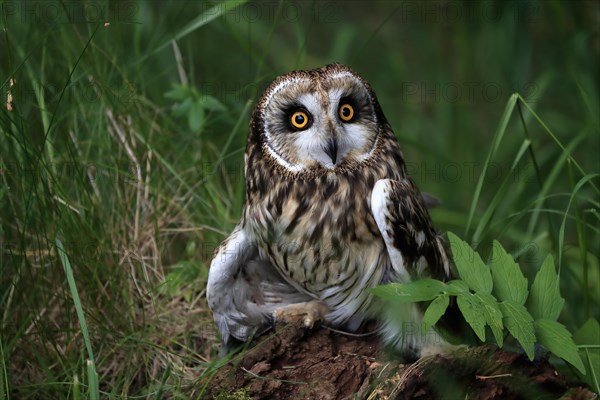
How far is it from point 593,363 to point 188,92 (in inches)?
84.2

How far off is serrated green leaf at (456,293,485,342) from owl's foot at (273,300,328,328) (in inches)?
26.5

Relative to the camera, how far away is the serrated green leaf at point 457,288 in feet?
9.96

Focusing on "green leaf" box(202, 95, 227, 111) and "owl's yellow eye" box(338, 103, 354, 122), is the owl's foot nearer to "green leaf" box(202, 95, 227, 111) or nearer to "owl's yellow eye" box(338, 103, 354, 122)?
"owl's yellow eye" box(338, 103, 354, 122)

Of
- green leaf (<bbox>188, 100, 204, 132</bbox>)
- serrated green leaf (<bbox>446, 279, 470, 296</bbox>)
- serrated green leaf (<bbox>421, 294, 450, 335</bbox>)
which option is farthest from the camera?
green leaf (<bbox>188, 100, 204, 132</bbox>)

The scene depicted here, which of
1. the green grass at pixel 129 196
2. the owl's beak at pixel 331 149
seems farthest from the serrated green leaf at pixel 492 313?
the owl's beak at pixel 331 149

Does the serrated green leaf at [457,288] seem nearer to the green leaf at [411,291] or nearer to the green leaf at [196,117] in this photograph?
the green leaf at [411,291]

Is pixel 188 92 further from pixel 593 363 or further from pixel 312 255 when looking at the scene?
pixel 593 363

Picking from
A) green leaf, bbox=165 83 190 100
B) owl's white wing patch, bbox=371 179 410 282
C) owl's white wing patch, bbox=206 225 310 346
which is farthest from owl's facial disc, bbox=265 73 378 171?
green leaf, bbox=165 83 190 100

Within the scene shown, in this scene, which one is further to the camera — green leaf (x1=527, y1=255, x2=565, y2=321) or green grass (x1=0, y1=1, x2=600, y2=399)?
green grass (x1=0, y1=1, x2=600, y2=399)

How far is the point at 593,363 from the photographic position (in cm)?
334

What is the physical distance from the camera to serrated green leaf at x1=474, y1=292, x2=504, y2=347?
2.96 m

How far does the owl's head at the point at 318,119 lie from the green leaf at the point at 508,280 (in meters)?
0.63

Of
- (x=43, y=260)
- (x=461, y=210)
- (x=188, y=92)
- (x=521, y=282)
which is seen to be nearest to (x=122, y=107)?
(x=188, y=92)

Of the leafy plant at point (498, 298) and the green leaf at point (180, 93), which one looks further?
the green leaf at point (180, 93)
